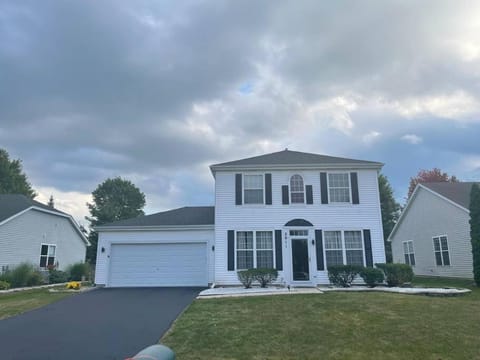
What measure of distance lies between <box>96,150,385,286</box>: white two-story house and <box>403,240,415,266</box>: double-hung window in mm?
8285

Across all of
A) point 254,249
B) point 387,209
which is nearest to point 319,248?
point 254,249

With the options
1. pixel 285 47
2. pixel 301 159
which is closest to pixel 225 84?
pixel 285 47

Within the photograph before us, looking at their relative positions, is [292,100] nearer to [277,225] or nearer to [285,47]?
[285,47]

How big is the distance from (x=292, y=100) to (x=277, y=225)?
5906 mm

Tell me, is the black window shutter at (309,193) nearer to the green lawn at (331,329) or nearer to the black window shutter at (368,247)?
the black window shutter at (368,247)

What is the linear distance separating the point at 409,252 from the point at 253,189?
1294 centimetres

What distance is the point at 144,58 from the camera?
43.2ft

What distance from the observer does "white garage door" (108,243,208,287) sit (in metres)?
15.7

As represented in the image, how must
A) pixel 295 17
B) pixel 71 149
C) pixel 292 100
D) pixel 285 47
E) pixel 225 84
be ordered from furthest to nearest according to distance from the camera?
pixel 71 149, pixel 292 100, pixel 225 84, pixel 285 47, pixel 295 17

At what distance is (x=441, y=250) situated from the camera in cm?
1795

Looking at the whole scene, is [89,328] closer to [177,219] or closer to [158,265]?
[158,265]

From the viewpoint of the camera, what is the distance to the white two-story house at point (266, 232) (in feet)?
48.0

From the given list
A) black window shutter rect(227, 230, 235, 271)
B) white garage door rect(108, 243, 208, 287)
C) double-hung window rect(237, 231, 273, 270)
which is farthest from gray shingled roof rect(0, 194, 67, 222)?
double-hung window rect(237, 231, 273, 270)

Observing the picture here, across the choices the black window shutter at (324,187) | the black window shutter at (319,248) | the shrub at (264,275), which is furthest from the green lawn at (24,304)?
the black window shutter at (324,187)
